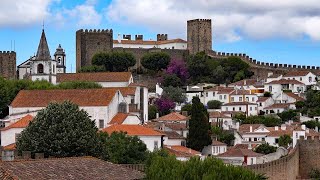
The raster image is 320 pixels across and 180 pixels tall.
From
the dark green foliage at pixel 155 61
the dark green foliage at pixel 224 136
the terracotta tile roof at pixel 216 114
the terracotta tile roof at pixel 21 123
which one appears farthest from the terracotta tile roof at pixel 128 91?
the dark green foliage at pixel 155 61

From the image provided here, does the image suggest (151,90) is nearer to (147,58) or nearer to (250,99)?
(147,58)

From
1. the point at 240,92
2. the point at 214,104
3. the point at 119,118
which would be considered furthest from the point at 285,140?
the point at 240,92

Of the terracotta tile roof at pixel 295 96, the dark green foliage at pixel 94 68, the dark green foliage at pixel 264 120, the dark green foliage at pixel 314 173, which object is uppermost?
the dark green foliage at pixel 94 68

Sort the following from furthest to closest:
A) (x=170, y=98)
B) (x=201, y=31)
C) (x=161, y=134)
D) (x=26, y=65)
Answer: (x=201, y=31) < (x=26, y=65) < (x=170, y=98) < (x=161, y=134)

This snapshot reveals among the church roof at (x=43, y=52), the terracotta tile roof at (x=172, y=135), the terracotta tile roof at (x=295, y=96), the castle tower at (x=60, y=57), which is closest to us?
the terracotta tile roof at (x=172, y=135)

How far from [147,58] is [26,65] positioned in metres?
14.9

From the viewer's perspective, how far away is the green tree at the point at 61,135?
42.0m

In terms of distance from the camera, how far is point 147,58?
105375mm

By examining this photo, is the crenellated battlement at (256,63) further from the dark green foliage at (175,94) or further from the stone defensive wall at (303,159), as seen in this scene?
the stone defensive wall at (303,159)

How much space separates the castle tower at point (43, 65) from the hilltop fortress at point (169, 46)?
26922mm

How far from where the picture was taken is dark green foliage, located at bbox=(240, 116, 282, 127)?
82.0 metres

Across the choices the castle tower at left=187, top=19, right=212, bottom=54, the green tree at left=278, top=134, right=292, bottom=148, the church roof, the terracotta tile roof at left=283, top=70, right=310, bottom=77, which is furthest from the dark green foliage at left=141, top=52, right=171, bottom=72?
the green tree at left=278, top=134, right=292, bottom=148

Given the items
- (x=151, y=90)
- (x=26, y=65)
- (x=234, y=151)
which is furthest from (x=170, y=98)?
(x=234, y=151)

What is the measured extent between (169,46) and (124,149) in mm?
71765
